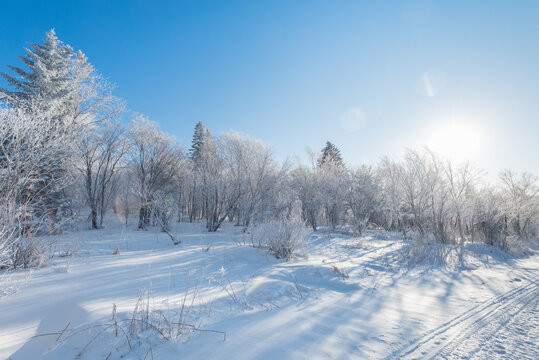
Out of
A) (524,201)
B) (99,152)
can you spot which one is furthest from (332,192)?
(99,152)

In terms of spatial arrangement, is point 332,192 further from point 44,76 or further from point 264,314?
point 44,76

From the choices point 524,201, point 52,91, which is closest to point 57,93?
point 52,91

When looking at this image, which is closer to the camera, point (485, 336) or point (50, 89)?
point (485, 336)

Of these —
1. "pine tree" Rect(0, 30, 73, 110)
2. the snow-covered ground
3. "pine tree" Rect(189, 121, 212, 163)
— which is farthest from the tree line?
"pine tree" Rect(189, 121, 212, 163)

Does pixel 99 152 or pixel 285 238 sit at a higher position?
pixel 99 152

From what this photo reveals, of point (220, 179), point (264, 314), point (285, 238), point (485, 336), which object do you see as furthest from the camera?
point (220, 179)

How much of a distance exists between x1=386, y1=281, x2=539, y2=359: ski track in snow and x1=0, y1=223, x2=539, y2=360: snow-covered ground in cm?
1

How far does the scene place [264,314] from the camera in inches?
112

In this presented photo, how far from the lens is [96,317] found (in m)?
2.40

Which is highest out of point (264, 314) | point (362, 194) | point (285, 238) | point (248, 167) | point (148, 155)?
point (148, 155)

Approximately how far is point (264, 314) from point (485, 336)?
267 cm

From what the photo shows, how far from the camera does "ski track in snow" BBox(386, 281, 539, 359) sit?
219 centimetres

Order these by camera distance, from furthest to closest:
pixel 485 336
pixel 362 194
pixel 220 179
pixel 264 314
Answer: pixel 362 194 < pixel 220 179 < pixel 264 314 < pixel 485 336

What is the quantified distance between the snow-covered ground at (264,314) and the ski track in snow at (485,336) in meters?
0.01
